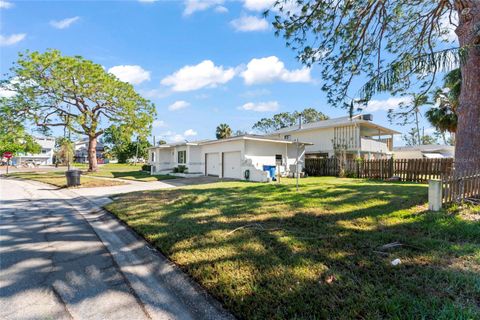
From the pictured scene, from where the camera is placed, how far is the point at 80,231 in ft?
18.1

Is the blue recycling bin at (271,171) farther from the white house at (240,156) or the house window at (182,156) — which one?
the house window at (182,156)

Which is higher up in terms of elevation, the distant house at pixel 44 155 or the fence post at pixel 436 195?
the distant house at pixel 44 155

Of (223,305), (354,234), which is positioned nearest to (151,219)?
(223,305)

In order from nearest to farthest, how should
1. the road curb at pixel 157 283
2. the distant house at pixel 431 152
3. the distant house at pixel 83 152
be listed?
the road curb at pixel 157 283, the distant house at pixel 431 152, the distant house at pixel 83 152

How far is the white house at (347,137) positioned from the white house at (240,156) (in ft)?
13.0

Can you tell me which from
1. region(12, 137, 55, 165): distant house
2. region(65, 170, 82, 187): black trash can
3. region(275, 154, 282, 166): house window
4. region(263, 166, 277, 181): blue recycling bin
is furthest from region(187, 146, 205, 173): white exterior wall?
region(12, 137, 55, 165): distant house

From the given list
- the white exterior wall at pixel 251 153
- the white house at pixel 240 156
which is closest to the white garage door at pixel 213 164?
the white house at pixel 240 156

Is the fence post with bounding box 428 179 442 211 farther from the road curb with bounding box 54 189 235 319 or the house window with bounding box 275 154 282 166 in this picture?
the house window with bounding box 275 154 282 166

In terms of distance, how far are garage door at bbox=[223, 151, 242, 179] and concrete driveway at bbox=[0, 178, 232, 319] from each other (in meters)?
13.0

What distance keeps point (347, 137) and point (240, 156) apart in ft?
36.1

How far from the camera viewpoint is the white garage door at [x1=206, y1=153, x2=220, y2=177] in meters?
20.3

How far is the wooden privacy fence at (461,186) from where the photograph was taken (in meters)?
6.00

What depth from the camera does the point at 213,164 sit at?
20.8 metres

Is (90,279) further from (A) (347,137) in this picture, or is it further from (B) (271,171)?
(A) (347,137)
